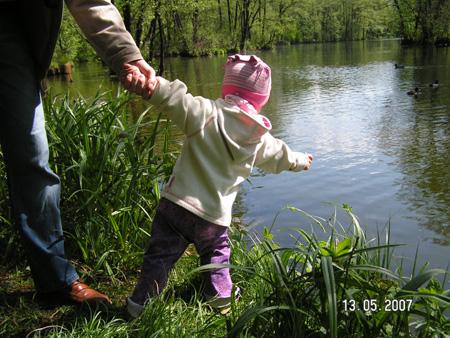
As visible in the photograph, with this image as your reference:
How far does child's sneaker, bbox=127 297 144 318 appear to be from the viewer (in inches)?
86.0

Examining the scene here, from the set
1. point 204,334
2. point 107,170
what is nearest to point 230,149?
point 204,334

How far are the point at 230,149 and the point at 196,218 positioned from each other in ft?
1.15

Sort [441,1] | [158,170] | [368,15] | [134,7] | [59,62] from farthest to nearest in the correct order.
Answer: [368,15] → [441,1] → [59,62] → [134,7] → [158,170]

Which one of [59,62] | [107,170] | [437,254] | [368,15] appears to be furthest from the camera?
[368,15]

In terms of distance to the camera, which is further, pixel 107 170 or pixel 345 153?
pixel 345 153

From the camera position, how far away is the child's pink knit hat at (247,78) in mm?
2258

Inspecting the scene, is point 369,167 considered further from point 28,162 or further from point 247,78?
point 28,162

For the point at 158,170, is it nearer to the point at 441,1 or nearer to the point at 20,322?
→ the point at 20,322

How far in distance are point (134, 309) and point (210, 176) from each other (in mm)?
692

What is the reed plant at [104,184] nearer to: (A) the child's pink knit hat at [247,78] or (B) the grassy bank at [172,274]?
(B) the grassy bank at [172,274]

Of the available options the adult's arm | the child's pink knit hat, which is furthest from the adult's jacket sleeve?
the child's pink knit hat

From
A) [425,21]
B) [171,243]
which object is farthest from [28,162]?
[425,21]

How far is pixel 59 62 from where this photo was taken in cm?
2980

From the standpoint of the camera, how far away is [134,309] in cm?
220
